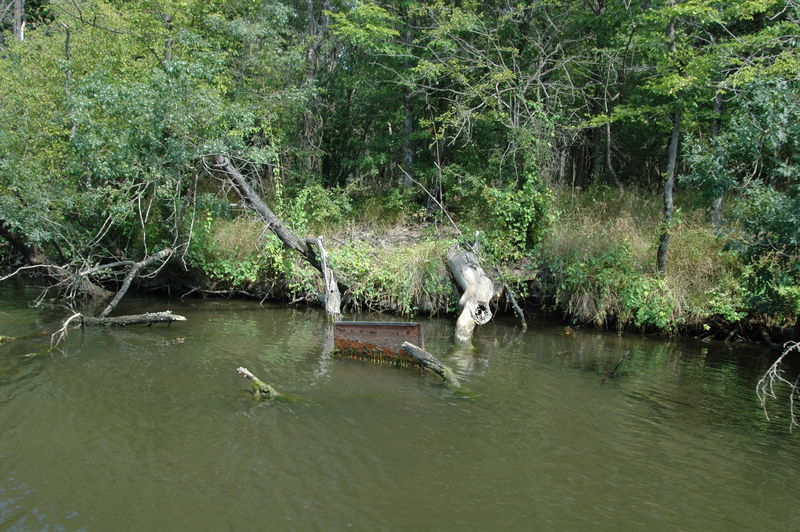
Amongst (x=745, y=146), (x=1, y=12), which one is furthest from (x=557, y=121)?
(x=1, y=12)

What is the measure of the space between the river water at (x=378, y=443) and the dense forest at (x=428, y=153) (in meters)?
2.61

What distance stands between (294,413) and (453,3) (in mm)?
13090

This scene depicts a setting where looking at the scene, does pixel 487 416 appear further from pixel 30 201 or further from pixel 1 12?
pixel 1 12

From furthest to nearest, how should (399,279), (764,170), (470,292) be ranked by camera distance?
(399,279)
(470,292)
(764,170)

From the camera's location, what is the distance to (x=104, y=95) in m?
11.8

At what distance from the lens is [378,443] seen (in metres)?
6.53

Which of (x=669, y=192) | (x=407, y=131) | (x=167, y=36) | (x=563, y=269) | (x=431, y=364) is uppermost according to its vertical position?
(x=167, y=36)

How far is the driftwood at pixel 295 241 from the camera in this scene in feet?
43.1

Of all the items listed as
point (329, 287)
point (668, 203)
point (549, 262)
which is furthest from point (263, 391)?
point (668, 203)

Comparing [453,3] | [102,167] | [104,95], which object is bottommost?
[102,167]

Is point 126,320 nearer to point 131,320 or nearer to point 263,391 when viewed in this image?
point 131,320

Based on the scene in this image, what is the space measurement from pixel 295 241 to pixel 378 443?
799 centimetres

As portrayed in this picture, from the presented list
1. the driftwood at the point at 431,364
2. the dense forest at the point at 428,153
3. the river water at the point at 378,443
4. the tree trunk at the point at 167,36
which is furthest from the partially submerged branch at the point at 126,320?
the tree trunk at the point at 167,36

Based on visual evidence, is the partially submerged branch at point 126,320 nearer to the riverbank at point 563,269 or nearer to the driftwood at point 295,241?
the riverbank at point 563,269
